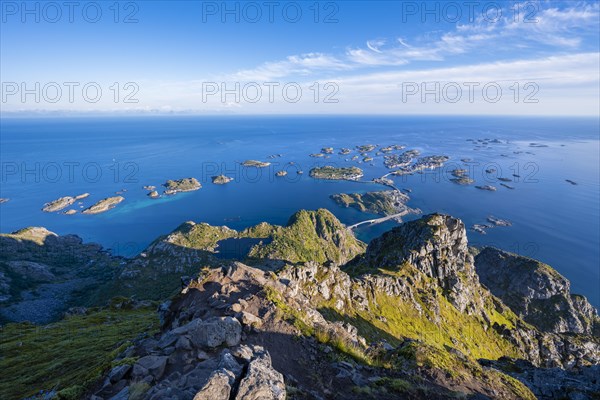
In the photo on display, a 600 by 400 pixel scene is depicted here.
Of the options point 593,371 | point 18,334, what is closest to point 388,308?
point 593,371

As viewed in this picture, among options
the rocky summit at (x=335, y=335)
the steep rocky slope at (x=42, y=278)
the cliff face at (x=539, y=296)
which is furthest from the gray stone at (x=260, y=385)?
the steep rocky slope at (x=42, y=278)

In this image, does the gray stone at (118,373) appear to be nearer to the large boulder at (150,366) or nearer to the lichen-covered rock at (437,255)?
the large boulder at (150,366)

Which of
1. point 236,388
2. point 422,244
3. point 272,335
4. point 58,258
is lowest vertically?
point 58,258

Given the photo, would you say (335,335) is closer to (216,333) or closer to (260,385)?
Answer: (216,333)

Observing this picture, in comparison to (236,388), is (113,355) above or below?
below

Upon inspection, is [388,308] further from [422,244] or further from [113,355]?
[113,355]

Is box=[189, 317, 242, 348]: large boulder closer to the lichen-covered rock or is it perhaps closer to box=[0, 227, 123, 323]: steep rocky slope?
the lichen-covered rock

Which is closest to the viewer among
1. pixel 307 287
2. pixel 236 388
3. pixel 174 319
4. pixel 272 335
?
pixel 236 388

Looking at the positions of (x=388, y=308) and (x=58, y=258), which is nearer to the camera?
(x=388, y=308)
